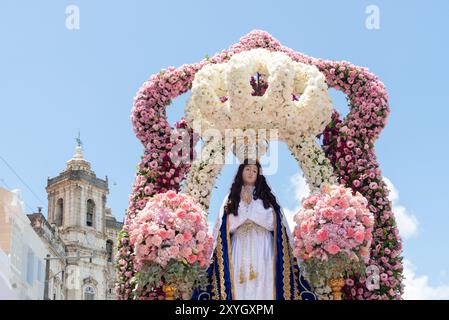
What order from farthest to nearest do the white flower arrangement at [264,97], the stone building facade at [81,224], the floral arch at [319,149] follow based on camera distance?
the stone building facade at [81,224] < the floral arch at [319,149] < the white flower arrangement at [264,97]

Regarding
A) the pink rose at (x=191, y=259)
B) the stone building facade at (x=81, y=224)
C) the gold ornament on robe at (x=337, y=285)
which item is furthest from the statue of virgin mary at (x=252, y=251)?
the stone building facade at (x=81, y=224)

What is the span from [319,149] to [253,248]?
6.66 feet

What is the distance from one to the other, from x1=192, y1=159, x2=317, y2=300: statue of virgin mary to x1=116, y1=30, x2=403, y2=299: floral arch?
3.01 feet

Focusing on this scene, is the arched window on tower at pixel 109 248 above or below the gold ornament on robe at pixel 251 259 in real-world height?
above

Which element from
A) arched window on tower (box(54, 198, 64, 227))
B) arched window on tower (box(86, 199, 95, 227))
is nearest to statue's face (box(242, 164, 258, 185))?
arched window on tower (box(54, 198, 64, 227))

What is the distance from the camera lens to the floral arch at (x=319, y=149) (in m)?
11.3

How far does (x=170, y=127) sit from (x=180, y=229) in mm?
2664

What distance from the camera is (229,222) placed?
10.5m

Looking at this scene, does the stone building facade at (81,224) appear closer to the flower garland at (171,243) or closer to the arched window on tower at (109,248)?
the arched window on tower at (109,248)

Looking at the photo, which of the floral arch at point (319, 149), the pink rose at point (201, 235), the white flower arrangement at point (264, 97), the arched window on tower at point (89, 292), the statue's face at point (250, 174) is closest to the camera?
the pink rose at point (201, 235)

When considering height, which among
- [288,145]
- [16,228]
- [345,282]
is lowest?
[345,282]

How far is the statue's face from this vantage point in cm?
1070
